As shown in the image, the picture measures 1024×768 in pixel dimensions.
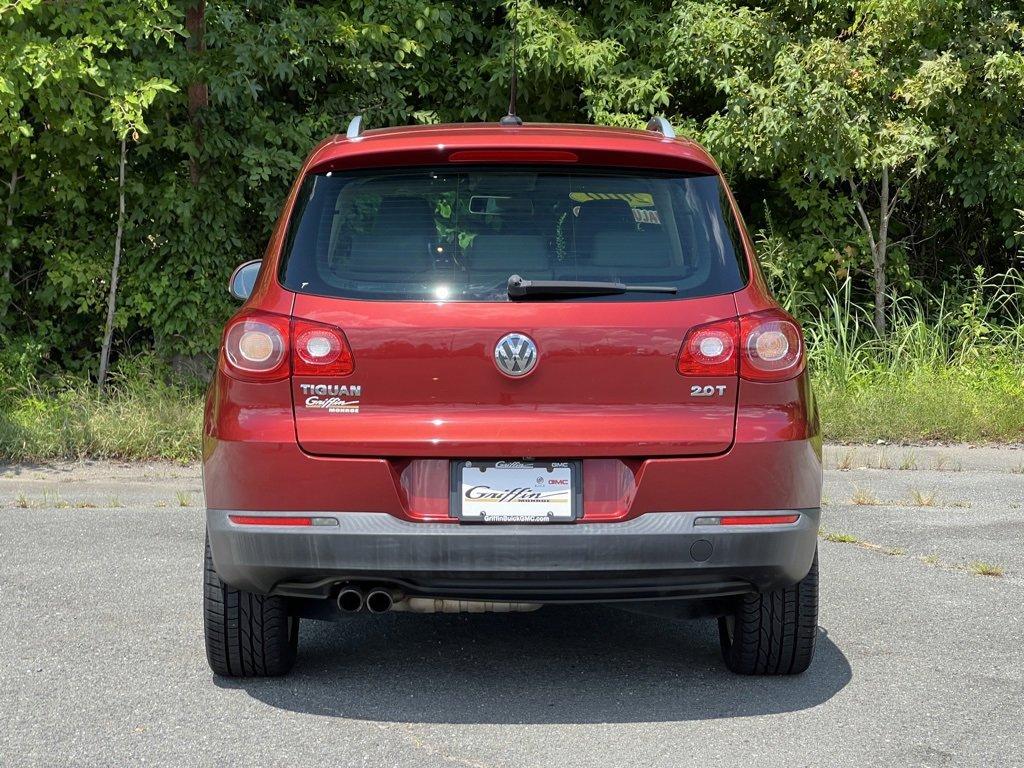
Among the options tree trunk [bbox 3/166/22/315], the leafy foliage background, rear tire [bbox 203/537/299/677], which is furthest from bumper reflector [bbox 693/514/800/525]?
tree trunk [bbox 3/166/22/315]

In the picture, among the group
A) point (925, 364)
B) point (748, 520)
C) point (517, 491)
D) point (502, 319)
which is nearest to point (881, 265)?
point (925, 364)

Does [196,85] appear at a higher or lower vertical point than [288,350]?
higher

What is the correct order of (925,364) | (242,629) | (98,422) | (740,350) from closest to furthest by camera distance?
(740,350) → (242,629) → (98,422) → (925,364)

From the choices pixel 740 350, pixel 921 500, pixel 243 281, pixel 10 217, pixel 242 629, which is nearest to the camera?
pixel 740 350

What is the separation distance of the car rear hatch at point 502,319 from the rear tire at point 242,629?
0.76m

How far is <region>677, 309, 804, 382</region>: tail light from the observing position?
14.0 feet

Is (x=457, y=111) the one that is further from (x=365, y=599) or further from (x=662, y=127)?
(x=365, y=599)

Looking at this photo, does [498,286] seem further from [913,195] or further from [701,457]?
[913,195]

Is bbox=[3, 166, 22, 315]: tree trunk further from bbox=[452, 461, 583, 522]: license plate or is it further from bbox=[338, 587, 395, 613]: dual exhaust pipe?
bbox=[452, 461, 583, 522]: license plate

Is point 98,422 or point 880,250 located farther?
point 880,250

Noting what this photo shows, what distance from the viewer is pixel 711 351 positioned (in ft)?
14.1

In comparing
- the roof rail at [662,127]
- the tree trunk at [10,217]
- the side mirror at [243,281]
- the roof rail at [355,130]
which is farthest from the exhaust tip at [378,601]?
the tree trunk at [10,217]

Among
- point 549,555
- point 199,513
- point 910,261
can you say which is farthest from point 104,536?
point 910,261

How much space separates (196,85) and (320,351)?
26.9ft
